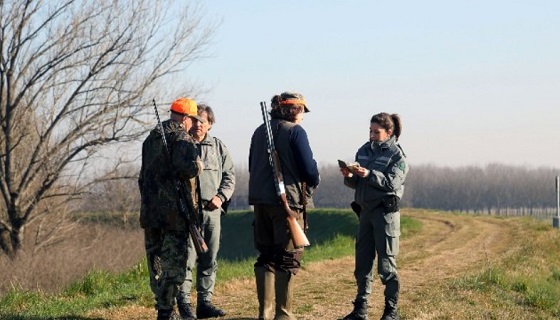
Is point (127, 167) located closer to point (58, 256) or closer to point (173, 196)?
point (58, 256)

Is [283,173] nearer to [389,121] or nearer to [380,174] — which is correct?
[380,174]

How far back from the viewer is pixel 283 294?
7102 millimetres

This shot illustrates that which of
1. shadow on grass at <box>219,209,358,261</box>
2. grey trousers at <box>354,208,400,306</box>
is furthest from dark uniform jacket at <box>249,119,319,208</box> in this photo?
shadow on grass at <box>219,209,358,261</box>

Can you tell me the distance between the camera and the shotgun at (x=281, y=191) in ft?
22.6

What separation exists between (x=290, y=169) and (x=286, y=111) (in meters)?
0.53

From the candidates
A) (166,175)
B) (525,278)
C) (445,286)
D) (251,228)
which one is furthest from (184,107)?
(251,228)

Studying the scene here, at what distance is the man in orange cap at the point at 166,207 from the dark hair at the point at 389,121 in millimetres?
1914

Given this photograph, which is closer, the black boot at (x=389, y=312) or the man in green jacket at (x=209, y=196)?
the black boot at (x=389, y=312)

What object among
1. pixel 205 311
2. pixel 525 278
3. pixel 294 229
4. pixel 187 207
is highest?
pixel 187 207

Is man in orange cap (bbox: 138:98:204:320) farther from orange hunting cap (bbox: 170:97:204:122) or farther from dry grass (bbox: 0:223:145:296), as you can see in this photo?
dry grass (bbox: 0:223:145:296)

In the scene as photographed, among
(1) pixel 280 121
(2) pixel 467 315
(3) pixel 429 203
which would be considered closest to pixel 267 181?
(1) pixel 280 121

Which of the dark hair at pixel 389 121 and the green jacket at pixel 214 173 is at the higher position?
the dark hair at pixel 389 121

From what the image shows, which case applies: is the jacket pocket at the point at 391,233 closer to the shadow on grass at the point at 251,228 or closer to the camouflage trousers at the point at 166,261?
the camouflage trousers at the point at 166,261

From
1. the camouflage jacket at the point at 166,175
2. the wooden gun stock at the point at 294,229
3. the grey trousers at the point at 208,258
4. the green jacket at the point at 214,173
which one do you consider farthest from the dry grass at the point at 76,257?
the wooden gun stock at the point at 294,229
